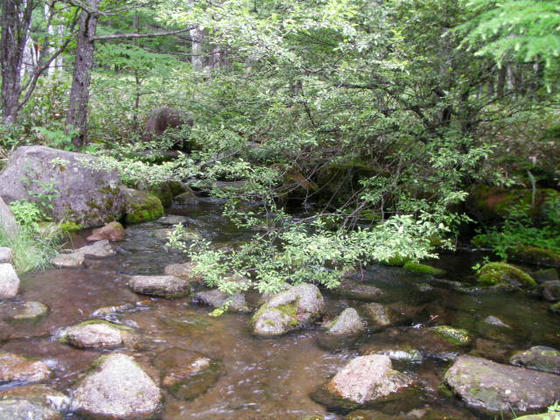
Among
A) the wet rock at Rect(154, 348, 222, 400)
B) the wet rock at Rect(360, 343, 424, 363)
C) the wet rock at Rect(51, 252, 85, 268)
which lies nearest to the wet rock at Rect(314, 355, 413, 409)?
the wet rock at Rect(360, 343, 424, 363)

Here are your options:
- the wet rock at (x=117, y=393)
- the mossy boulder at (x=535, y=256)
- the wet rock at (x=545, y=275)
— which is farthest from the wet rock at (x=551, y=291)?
the wet rock at (x=117, y=393)

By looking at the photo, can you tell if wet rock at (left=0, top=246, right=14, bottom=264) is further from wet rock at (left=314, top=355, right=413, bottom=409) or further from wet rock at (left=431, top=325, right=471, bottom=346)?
wet rock at (left=431, top=325, right=471, bottom=346)

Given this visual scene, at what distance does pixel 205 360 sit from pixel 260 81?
487 cm

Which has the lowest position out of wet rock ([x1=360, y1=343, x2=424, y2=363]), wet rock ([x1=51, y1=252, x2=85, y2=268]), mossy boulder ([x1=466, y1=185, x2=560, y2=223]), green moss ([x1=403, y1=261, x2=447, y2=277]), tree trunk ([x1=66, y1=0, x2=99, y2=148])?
wet rock ([x1=360, y1=343, x2=424, y2=363])

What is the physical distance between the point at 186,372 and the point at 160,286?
2.27 m

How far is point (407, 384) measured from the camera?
14.8 ft

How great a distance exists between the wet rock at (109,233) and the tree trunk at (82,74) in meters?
2.72

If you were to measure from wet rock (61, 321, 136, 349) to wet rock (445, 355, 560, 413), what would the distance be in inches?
146

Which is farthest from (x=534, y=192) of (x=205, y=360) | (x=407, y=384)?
(x=205, y=360)

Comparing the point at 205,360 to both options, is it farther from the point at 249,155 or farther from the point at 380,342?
the point at 249,155

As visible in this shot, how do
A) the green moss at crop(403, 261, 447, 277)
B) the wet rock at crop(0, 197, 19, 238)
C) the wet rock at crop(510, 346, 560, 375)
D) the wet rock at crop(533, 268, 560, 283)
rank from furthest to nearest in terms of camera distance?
the green moss at crop(403, 261, 447, 277) < the wet rock at crop(533, 268, 560, 283) < the wet rock at crop(0, 197, 19, 238) < the wet rock at crop(510, 346, 560, 375)

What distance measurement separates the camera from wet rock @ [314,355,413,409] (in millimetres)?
4250

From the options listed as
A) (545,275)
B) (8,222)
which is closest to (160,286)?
(8,222)

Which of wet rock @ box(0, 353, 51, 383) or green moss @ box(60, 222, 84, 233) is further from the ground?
green moss @ box(60, 222, 84, 233)
